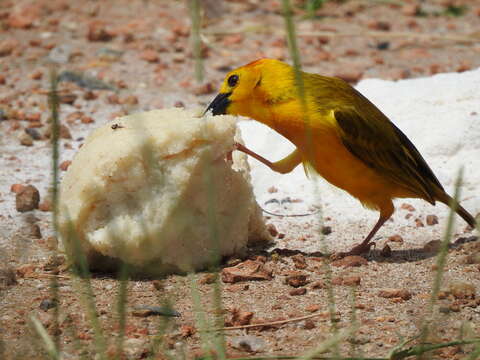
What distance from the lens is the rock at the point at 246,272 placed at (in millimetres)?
3334

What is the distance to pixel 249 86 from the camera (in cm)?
370

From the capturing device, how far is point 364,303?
10.2 ft

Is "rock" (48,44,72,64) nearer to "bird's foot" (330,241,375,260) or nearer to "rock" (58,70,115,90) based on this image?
"rock" (58,70,115,90)

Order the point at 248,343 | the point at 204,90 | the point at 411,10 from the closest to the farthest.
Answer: the point at 248,343, the point at 204,90, the point at 411,10

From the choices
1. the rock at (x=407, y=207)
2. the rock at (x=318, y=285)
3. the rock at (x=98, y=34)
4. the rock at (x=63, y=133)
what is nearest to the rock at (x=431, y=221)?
the rock at (x=407, y=207)

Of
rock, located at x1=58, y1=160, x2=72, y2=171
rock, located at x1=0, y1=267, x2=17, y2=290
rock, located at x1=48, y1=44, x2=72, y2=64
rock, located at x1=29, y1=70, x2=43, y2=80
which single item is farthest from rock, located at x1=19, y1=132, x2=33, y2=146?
rock, located at x1=0, y1=267, x2=17, y2=290

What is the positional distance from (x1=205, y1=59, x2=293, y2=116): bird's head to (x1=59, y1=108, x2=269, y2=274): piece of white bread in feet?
0.78

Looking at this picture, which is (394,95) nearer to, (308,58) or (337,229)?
(337,229)

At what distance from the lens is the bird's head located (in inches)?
144

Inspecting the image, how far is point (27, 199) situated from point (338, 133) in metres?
1.49

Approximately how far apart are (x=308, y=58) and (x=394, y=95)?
5.38 feet

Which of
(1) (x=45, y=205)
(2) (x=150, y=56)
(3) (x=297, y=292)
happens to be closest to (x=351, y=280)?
(3) (x=297, y=292)

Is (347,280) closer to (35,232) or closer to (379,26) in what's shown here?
(35,232)

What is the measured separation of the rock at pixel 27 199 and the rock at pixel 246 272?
1153mm
